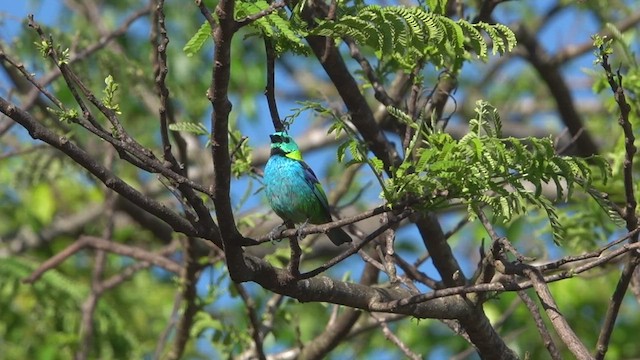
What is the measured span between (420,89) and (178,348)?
2.27 m

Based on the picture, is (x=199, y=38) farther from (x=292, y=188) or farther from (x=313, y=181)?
(x=313, y=181)

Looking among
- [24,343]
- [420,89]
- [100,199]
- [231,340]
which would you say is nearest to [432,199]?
[420,89]

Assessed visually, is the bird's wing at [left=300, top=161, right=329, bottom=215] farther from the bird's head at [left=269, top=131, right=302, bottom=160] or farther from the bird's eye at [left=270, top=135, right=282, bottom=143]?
the bird's eye at [left=270, top=135, right=282, bottom=143]

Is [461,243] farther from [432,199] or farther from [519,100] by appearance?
[432,199]

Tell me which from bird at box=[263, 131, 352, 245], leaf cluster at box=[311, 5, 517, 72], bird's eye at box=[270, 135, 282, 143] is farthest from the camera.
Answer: bird at box=[263, 131, 352, 245]

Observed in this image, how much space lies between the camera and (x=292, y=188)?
15.3ft

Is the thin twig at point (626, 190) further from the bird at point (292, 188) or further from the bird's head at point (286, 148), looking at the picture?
the bird's head at point (286, 148)

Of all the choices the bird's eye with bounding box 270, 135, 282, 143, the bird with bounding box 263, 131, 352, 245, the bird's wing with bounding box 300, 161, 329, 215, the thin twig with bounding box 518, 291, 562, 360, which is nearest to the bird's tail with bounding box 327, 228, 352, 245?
the bird with bounding box 263, 131, 352, 245

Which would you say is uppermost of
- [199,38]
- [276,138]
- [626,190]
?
[276,138]

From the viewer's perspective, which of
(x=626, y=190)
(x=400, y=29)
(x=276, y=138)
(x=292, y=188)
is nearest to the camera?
(x=400, y=29)

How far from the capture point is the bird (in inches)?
183

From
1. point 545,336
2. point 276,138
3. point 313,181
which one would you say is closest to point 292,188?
point 313,181

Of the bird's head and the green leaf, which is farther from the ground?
the bird's head

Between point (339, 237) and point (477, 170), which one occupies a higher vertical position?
point (339, 237)
